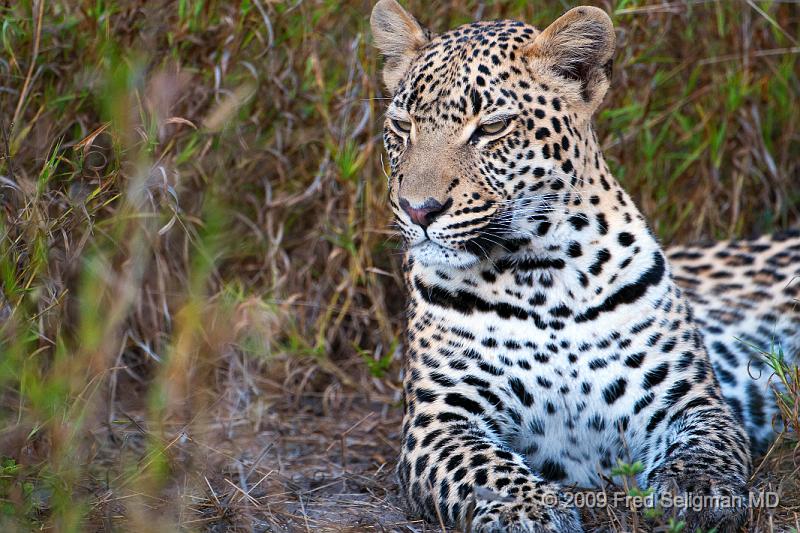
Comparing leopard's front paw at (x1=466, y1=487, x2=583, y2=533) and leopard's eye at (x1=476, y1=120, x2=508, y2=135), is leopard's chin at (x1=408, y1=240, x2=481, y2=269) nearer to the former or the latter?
Result: leopard's eye at (x1=476, y1=120, x2=508, y2=135)

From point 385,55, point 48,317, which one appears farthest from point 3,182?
point 385,55

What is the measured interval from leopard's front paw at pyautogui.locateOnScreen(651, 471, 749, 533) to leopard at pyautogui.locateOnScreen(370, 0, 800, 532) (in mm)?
68

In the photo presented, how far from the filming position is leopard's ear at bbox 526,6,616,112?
179 inches

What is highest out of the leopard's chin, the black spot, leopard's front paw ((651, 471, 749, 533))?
the leopard's chin

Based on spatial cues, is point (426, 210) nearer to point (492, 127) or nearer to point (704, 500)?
point (492, 127)

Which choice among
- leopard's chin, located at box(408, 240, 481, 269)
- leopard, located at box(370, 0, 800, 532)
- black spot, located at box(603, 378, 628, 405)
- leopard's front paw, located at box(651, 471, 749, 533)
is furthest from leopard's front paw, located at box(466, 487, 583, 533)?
leopard's chin, located at box(408, 240, 481, 269)

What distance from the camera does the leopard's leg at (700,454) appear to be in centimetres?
401

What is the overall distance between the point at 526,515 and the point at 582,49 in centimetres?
190

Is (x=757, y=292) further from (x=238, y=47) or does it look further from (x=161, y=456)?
(x=161, y=456)

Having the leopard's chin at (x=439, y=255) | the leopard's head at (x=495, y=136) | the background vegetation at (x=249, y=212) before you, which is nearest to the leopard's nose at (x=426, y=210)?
the leopard's head at (x=495, y=136)

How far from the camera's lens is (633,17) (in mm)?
Result: 6883

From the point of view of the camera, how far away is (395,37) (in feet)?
16.9

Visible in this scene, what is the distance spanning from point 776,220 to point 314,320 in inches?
122

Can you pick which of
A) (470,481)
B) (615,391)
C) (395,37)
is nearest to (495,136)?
(395,37)
